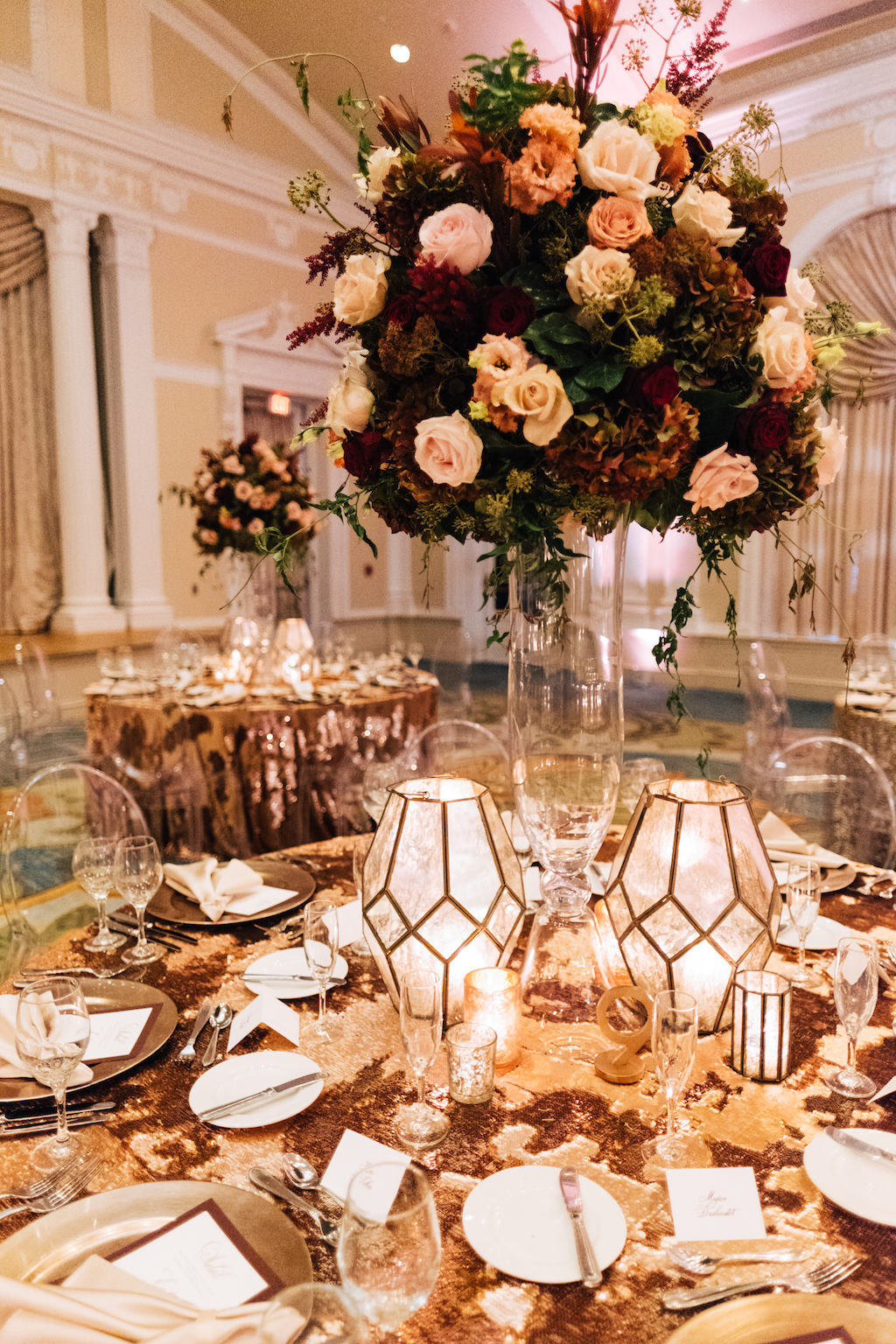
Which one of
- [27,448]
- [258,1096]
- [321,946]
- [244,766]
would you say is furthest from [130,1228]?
[27,448]

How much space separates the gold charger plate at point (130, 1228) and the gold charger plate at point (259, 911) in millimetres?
606

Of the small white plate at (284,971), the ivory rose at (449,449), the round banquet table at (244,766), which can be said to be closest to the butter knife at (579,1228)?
the small white plate at (284,971)

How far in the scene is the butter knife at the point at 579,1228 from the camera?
728 millimetres

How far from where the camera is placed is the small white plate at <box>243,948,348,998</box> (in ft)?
3.93

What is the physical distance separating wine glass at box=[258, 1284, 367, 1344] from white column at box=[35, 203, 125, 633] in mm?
6511

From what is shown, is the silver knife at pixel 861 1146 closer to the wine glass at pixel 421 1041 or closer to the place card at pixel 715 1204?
the place card at pixel 715 1204

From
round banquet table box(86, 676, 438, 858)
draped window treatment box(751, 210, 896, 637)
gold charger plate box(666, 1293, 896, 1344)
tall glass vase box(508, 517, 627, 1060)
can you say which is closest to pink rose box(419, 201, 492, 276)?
tall glass vase box(508, 517, 627, 1060)

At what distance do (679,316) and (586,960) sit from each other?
28.2 inches

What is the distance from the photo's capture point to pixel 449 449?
95 centimetres

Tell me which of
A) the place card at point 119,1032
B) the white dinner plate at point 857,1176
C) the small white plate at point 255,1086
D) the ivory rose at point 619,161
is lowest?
the white dinner plate at point 857,1176

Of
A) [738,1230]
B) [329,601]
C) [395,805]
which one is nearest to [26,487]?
[329,601]

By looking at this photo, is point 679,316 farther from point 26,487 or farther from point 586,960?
point 26,487

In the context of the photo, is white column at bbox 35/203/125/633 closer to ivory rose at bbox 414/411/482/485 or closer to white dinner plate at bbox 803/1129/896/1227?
ivory rose at bbox 414/411/482/485

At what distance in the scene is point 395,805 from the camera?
1.07 meters
